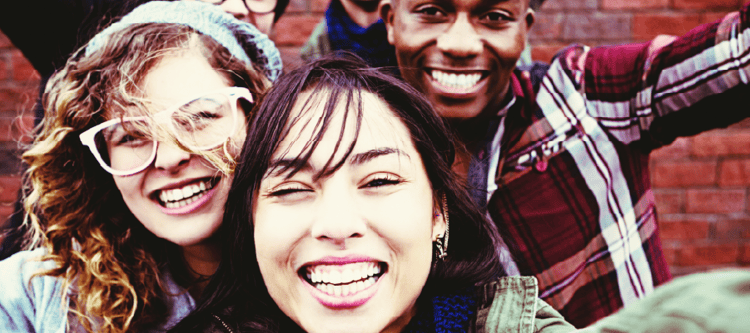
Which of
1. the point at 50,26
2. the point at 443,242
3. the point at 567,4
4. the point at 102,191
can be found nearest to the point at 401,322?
the point at 443,242

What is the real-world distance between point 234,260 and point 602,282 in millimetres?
988

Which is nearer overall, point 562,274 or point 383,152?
point 383,152

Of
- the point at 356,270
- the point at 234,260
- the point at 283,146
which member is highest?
Answer: the point at 283,146

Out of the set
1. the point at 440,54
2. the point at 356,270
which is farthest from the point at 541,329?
the point at 440,54

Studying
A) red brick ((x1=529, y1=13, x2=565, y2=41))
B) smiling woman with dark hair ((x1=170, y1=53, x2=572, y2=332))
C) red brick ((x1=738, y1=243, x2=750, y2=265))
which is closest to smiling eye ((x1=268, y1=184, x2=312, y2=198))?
smiling woman with dark hair ((x1=170, y1=53, x2=572, y2=332))

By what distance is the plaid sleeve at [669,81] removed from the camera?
1.25m

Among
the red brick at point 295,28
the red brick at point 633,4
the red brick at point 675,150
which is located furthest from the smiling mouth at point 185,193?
the red brick at point 675,150

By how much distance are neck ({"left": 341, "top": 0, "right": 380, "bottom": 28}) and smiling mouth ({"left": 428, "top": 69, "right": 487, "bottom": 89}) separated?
539mm

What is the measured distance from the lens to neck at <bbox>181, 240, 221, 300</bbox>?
1.33 metres

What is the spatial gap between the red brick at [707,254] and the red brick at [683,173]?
0.30m

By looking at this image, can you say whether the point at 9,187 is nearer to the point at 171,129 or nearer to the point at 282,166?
the point at 171,129

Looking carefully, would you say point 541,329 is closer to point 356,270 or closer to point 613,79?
point 356,270

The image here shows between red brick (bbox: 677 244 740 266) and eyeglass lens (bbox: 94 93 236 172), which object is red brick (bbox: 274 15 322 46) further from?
red brick (bbox: 677 244 740 266)

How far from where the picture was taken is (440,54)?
1.41 meters
